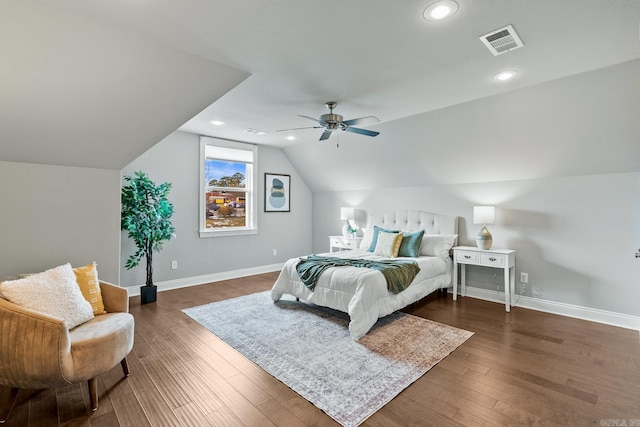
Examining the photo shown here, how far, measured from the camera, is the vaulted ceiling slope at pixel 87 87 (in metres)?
1.95

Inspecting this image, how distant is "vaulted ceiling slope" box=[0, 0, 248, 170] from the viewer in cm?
195

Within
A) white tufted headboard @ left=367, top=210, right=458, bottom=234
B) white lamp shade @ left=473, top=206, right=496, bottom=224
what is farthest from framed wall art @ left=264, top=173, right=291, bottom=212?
white lamp shade @ left=473, top=206, right=496, bottom=224

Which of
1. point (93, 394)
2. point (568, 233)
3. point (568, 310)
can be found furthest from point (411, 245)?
point (93, 394)

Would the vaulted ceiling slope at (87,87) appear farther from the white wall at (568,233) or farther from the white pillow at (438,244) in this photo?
the white wall at (568,233)

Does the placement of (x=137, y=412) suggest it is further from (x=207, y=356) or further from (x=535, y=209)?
(x=535, y=209)

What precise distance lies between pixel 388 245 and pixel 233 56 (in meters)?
3.26

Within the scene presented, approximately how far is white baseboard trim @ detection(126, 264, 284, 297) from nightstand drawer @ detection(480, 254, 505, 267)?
13.0 feet

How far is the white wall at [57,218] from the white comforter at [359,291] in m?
2.00

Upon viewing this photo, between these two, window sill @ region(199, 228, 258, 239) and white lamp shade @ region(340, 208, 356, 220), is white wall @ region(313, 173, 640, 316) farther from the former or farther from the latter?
window sill @ region(199, 228, 258, 239)

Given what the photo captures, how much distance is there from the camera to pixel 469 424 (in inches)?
73.3

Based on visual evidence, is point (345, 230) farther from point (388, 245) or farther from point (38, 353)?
point (38, 353)

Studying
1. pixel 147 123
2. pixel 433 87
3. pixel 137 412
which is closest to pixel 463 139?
pixel 433 87

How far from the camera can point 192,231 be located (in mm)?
5297

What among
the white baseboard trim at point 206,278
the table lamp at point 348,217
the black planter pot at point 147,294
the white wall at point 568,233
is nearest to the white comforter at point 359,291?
the white wall at point 568,233
